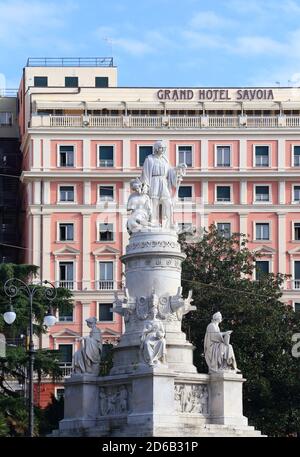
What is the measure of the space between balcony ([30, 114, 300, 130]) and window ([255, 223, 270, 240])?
6.25 m

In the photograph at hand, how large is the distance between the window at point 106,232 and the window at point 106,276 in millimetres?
1561

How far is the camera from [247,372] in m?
84.0

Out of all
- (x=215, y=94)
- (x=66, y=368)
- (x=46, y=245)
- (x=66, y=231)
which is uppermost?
(x=215, y=94)

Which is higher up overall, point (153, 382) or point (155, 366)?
point (155, 366)

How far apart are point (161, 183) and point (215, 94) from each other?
182 feet

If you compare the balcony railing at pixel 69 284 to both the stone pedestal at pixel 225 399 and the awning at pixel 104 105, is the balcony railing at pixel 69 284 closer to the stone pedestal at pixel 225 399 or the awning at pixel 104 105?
the awning at pixel 104 105

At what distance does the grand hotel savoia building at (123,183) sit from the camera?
11650 centimetres

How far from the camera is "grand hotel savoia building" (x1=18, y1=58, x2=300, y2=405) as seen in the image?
11650 cm

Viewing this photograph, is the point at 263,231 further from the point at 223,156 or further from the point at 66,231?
the point at 66,231

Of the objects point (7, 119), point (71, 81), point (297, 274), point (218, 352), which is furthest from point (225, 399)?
point (7, 119)

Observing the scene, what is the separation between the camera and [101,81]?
425 feet

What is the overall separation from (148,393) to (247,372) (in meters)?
21.6

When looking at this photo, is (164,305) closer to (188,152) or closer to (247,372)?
(247,372)
